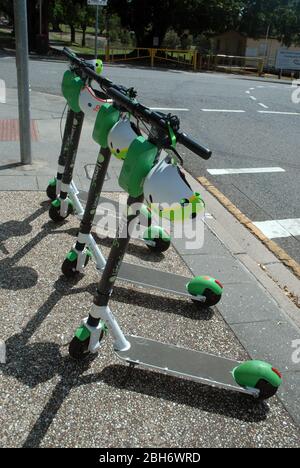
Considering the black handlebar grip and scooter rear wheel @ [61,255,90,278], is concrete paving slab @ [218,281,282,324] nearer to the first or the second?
scooter rear wheel @ [61,255,90,278]

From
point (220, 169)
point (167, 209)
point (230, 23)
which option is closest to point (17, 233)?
point (167, 209)

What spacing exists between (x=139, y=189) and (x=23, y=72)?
3887 millimetres

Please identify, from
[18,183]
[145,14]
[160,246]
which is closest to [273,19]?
[145,14]

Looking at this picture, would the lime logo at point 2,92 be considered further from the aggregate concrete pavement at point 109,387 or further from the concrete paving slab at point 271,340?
the concrete paving slab at point 271,340

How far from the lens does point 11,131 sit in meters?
7.48

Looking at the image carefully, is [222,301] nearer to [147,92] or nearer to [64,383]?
[64,383]

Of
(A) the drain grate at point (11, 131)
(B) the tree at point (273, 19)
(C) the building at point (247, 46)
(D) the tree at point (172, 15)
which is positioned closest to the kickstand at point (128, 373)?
(A) the drain grate at point (11, 131)

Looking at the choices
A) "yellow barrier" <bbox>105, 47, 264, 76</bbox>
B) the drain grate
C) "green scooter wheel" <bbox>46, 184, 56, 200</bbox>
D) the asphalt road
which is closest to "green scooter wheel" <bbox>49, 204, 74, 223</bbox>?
"green scooter wheel" <bbox>46, 184, 56, 200</bbox>

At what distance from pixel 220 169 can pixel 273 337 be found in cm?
426

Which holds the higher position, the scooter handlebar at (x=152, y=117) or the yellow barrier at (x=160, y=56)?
the scooter handlebar at (x=152, y=117)

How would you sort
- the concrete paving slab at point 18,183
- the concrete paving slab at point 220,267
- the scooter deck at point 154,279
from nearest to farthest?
1. the scooter deck at point 154,279
2. the concrete paving slab at point 220,267
3. the concrete paving slab at point 18,183

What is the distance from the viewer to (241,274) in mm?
3838

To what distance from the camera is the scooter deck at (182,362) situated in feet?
8.40


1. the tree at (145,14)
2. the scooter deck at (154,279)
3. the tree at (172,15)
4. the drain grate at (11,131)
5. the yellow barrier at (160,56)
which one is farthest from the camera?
the tree at (145,14)
